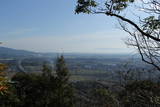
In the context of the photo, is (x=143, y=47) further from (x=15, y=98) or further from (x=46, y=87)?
(x=46, y=87)

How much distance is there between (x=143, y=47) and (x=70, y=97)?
88.2 feet

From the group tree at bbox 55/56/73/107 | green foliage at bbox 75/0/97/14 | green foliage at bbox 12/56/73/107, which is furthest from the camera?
tree at bbox 55/56/73/107

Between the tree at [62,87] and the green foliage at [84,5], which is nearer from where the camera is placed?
the green foliage at [84,5]

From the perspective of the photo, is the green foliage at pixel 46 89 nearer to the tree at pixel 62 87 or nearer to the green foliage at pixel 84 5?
the tree at pixel 62 87

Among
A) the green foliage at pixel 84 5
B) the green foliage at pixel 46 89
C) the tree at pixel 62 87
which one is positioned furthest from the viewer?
the tree at pixel 62 87

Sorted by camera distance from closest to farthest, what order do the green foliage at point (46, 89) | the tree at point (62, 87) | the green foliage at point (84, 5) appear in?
the green foliage at point (84, 5)
the green foliage at point (46, 89)
the tree at point (62, 87)

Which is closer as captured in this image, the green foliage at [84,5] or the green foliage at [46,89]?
the green foliage at [84,5]

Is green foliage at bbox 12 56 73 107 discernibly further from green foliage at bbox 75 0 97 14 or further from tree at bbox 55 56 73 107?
green foliage at bbox 75 0 97 14

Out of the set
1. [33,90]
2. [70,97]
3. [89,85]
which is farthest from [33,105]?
[89,85]

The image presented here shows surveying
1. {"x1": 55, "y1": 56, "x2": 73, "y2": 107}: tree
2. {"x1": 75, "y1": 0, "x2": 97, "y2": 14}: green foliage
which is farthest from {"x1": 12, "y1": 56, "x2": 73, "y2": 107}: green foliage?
{"x1": 75, "y1": 0, "x2": 97, "y2": 14}: green foliage

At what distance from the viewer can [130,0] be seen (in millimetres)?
5332

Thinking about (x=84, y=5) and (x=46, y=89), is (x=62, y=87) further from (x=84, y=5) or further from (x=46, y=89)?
(x=84, y=5)

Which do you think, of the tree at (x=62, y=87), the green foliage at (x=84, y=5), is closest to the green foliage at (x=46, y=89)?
the tree at (x=62, y=87)

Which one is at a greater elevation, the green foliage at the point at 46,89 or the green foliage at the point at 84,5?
the green foliage at the point at 84,5
